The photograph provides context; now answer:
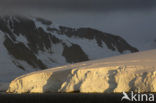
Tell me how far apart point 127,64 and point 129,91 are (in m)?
7.78

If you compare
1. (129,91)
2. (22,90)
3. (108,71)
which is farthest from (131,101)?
(22,90)

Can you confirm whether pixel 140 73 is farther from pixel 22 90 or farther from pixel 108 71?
pixel 22 90

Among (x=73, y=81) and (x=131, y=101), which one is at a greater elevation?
(x=73, y=81)

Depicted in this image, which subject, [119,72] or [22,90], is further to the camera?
[22,90]

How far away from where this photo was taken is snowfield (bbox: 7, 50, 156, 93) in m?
74.5

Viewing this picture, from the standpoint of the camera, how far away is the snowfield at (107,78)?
74.5 m

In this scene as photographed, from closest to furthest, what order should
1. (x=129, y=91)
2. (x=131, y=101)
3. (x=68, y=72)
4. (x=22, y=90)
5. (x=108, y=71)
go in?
(x=131, y=101) < (x=129, y=91) < (x=108, y=71) < (x=68, y=72) < (x=22, y=90)

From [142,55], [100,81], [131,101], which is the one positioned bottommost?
[131,101]

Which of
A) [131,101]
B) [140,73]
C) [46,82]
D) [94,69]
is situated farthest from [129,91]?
[46,82]

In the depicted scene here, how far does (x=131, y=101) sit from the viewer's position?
60406mm

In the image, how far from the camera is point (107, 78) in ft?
258

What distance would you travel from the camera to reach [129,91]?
75.1m

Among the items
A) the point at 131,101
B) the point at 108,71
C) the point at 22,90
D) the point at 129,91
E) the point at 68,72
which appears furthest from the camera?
the point at 22,90

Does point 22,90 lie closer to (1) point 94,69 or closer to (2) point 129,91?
(1) point 94,69
